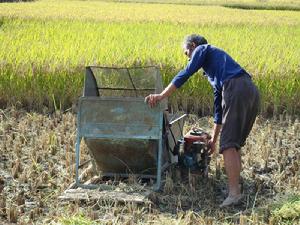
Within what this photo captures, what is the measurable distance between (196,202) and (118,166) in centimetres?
80

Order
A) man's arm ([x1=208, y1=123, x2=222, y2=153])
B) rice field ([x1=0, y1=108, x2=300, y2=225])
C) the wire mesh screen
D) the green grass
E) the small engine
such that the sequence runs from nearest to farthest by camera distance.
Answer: rice field ([x1=0, y1=108, x2=300, y2=225]) < man's arm ([x1=208, y1=123, x2=222, y2=153]) < the small engine < the wire mesh screen < the green grass

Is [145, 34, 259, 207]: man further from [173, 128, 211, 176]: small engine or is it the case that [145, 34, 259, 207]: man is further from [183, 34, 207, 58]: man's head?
[173, 128, 211, 176]: small engine

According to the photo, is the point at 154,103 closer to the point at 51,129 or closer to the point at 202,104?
the point at 51,129

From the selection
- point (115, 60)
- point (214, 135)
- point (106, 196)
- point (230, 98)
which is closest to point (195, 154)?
point (214, 135)

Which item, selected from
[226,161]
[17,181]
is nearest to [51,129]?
[17,181]

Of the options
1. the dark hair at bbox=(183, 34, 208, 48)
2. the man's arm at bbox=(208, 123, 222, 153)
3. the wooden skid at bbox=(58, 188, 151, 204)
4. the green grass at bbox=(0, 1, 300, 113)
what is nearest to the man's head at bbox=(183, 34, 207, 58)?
the dark hair at bbox=(183, 34, 208, 48)

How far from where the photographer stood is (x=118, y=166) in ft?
15.8

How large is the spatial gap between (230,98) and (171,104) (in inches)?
117

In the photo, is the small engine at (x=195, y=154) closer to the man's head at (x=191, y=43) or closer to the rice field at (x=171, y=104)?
the rice field at (x=171, y=104)

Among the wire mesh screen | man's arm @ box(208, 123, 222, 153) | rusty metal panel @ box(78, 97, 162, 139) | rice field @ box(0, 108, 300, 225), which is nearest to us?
rice field @ box(0, 108, 300, 225)

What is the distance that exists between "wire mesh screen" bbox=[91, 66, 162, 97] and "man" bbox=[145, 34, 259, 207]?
0.77 metres

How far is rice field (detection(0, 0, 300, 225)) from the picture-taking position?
13.3 feet

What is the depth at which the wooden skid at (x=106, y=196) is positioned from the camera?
418 centimetres

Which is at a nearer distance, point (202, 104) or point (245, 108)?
point (245, 108)
